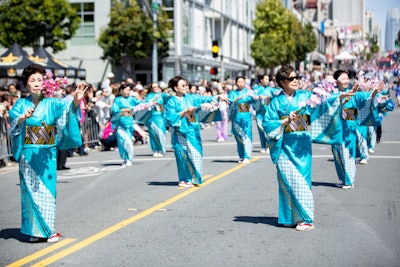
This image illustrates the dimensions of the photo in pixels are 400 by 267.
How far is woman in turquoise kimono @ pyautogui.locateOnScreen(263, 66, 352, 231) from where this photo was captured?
29.3 feet

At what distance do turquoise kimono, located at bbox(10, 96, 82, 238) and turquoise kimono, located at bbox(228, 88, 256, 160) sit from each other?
29.0 feet

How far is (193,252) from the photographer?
7.77 metres

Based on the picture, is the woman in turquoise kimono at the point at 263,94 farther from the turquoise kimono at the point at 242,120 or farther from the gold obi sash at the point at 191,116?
the gold obi sash at the point at 191,116

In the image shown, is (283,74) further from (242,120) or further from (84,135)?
(84,135)

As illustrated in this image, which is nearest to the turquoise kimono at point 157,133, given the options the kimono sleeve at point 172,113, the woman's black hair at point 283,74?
the kimono sleeve at point 172,113

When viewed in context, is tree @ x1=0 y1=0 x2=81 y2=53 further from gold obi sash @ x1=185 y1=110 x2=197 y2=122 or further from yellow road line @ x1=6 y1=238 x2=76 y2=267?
yellow road line @ x1=6 y1=238 x2=76 y2=267

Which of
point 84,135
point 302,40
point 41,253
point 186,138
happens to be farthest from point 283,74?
point 302,40

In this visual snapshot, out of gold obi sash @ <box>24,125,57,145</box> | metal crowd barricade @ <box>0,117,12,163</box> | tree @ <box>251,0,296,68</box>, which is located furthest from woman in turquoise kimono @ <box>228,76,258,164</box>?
tree @ <box>251,0,296,68</box>

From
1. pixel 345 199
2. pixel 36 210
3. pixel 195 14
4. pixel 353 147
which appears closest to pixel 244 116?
pixel 353 147

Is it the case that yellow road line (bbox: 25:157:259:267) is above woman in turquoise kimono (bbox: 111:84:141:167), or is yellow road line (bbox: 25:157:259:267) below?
below

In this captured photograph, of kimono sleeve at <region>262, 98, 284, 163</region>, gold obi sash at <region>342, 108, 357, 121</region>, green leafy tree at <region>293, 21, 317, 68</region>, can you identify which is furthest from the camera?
green leafy tree at <region>293, 21, 317, 68</region>

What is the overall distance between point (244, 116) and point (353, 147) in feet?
16.8

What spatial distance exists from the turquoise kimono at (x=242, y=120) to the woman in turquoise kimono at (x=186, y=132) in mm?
3956

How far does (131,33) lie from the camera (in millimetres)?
43500
